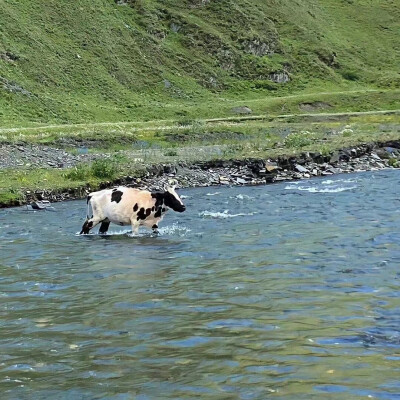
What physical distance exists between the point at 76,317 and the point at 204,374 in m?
3.54

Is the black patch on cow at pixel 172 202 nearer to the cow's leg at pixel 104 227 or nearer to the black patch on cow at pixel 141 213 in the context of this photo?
the black patch on cow at pixel 141 213

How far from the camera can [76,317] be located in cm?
1133

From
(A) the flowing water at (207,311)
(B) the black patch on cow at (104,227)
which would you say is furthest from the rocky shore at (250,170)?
(A) the flowing water at (207,311)

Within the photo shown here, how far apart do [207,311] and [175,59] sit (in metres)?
127

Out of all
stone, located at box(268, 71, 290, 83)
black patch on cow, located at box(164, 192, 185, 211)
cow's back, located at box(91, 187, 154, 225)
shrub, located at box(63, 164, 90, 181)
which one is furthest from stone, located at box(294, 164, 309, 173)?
stone, located at box(268, 71, 290, 83)

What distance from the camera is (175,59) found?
443ft

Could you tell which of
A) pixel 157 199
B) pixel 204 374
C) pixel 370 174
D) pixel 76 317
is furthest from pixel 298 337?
pixel 370 174

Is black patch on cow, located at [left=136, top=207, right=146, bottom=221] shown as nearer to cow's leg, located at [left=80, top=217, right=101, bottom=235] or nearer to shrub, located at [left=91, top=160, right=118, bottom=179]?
cow's leg, located at [left=80, top=217, right=101, bottom=235]

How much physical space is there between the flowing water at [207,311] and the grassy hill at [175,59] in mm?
62741

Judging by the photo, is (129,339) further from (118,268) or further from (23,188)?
(23,188)

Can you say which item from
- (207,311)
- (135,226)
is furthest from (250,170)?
(207,311)

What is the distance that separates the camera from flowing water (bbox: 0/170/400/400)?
825cm

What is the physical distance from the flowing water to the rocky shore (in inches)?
479

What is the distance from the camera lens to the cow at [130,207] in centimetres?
2069
